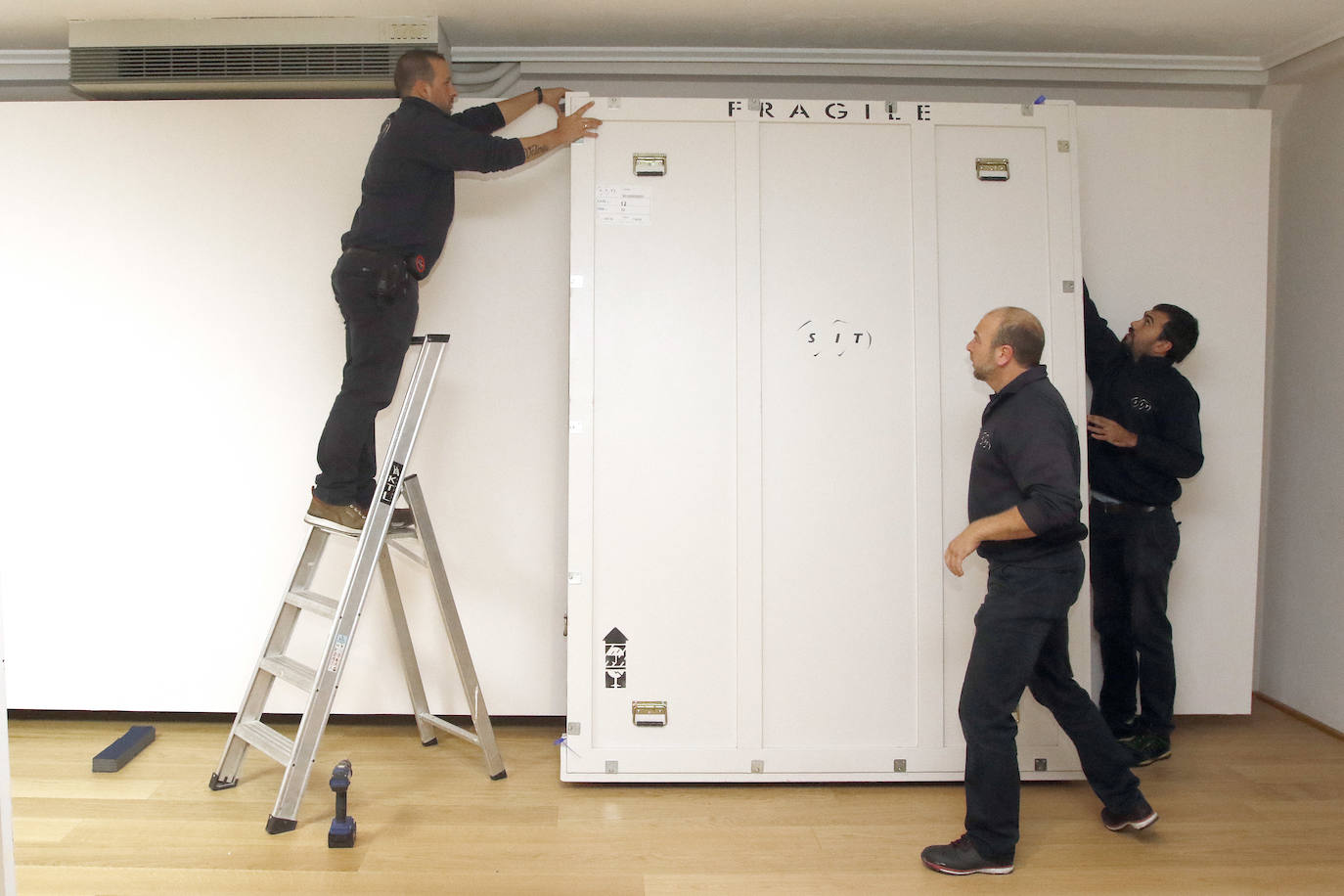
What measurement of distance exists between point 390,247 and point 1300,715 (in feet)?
12.8

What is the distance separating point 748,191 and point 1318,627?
2842 millimetres

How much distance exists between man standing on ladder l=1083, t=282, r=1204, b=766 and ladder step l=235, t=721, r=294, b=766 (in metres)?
2.79

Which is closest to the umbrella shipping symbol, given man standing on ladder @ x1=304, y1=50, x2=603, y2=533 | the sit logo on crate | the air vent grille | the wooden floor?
the wooden floor

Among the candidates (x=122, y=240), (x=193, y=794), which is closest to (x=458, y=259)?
(x=122, y=240)

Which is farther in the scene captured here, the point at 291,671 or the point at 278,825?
the point at 291,671

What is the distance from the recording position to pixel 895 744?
2.85 metres

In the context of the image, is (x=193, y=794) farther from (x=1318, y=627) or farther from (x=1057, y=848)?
(x=1318, y=627)

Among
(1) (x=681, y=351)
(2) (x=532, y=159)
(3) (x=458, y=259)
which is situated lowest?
(1) (x=681, y=351)

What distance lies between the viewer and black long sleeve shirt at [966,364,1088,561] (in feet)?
7.11

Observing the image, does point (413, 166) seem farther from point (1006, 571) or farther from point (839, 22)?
point (1006, 571)

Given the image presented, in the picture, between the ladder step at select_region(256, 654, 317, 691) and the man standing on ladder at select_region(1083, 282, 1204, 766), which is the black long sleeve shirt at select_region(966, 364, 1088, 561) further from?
the ladder step at select_region(256, 654, 317, 691)

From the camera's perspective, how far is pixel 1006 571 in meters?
2.34

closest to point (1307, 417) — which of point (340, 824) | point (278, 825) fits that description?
point (340, 824)

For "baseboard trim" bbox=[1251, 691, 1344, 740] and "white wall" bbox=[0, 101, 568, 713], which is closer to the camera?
"white wall" bbox=[0, 101, 568, 713]
